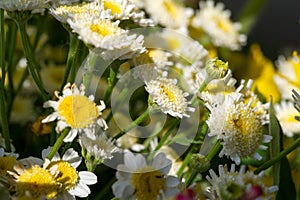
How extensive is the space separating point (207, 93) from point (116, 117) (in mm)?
→ 123

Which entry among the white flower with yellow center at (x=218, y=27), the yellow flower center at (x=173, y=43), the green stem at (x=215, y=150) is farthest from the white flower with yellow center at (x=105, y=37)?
the white flower with yellow center at (x=218, y=27)

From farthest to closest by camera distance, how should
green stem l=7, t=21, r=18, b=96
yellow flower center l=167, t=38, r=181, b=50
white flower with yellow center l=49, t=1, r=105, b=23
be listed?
yellow flower center l=167, t=38, r=181, b=50, green stem l=7, t=21, r=18, b=96, white flower with yellow center l=49, t=1, r=105, b=23

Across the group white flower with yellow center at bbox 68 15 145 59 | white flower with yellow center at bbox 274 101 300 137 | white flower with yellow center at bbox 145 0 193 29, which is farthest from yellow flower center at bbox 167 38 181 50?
white flower with yellow center at bbox 68 15 145 59

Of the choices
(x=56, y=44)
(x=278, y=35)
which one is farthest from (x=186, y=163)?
(x=278, y=35)

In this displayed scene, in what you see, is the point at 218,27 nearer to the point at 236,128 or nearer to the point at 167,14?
the point at 167,14

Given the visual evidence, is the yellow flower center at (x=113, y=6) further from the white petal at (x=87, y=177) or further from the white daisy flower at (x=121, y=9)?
the white petal at (x=87, y=177)

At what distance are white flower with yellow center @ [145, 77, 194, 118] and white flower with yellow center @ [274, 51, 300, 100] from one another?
296 millimetres

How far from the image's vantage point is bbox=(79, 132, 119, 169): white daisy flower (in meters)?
0.51

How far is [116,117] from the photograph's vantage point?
0.66 metres

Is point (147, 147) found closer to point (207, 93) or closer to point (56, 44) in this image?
point (207, 93)

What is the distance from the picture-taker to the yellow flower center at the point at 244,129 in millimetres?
545

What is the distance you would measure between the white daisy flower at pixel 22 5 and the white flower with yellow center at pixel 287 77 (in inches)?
15.4

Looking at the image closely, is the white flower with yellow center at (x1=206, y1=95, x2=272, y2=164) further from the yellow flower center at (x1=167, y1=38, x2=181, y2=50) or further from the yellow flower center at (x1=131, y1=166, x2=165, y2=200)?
the yellow flower center at (x1=167, y1=38, x2=181, y2=50)

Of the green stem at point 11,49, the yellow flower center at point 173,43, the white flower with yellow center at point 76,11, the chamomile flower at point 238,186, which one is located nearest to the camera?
the chamomile flower at point 238,186
